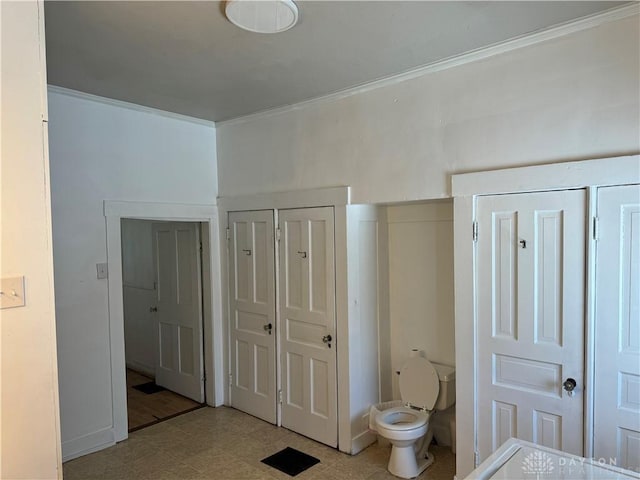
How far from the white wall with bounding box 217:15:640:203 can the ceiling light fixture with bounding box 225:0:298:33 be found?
1.07 meters

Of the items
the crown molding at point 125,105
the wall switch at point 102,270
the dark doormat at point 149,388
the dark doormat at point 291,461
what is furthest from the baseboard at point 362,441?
the crown molding at point 125,105

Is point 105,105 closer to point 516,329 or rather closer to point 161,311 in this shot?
point 161,311

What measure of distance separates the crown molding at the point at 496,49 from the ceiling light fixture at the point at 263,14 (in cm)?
98

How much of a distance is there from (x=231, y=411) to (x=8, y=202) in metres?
2.98

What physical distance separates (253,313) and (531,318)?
234cm

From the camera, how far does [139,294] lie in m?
5.38

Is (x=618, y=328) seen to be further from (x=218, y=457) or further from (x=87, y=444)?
(x=87, y=444)

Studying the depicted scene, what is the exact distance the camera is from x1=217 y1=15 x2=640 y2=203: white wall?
2.19 meters

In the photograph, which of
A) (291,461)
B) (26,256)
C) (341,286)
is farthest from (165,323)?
(26,256)

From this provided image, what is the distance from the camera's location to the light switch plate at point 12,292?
1.70 m

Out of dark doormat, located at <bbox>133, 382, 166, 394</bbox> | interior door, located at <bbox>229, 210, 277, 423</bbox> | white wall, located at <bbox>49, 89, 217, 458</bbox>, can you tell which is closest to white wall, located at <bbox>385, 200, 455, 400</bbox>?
interior door, located at <bbox>229, 210, 277, 423</bbox>

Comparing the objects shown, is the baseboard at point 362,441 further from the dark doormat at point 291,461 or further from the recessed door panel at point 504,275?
the recessed door panel at point 504,275

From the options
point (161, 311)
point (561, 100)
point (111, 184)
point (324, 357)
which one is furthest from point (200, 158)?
point (561, 100)

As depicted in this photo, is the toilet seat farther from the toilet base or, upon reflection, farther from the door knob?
the door knob
